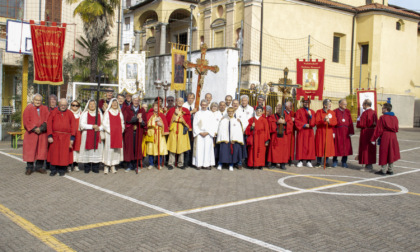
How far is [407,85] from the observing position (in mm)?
30797

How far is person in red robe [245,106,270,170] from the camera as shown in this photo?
11.4 m

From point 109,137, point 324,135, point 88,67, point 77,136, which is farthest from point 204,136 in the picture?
point 88,67

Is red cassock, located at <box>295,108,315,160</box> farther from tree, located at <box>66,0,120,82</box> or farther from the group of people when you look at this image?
tree, located at <box>66,0,120,82</box>

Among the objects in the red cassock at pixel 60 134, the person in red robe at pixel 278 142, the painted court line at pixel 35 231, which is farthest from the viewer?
the person in red robe at pixel 278 142

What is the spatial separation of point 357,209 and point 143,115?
599 cm

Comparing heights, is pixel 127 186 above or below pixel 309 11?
below

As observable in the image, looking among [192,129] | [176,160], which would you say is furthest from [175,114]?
[176,160]

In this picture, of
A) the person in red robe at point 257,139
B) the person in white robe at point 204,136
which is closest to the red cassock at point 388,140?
the person in red robe at point 257,139

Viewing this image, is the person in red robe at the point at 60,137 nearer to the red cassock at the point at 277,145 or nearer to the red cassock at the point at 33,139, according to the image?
the red cassock at the point at 33,139

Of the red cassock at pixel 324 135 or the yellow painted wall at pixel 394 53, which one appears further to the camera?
the yellow painted wall at pixel 394 53

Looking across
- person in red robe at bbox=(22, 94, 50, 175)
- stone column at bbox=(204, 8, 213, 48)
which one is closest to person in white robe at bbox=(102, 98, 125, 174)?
person in red robe at bbox=(22, 94, 50, 175)

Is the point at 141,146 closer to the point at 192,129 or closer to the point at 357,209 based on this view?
the point at 192,129

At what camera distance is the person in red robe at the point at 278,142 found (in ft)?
38.1

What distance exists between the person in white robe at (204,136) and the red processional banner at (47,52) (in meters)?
6.85
